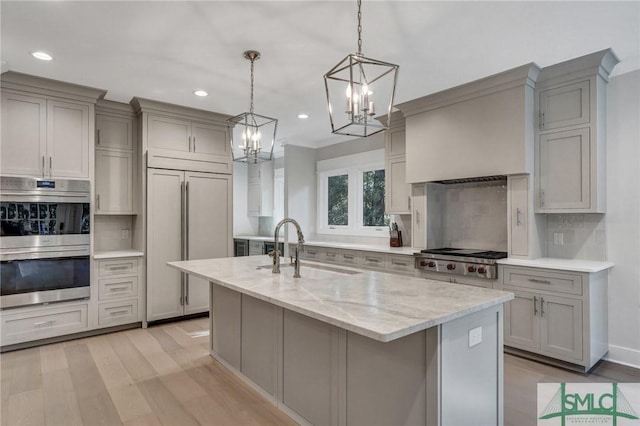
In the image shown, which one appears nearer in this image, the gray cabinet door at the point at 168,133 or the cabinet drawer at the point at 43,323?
the cabinet drawer at the point at 43,323

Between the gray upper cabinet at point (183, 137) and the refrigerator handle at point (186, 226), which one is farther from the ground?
the gray upper cabinet at point (183, 137)

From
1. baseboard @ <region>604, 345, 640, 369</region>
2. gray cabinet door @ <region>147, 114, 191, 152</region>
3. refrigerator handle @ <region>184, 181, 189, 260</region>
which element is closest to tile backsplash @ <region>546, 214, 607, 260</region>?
baseboard @ <region>604, 345, 640, 369</region>

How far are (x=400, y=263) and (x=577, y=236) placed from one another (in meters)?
1.70

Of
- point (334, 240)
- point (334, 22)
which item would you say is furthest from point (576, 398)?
point (334, 240)

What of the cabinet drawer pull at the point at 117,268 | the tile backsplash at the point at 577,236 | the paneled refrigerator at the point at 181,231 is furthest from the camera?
the paneled refrigerator at the point at 181,231

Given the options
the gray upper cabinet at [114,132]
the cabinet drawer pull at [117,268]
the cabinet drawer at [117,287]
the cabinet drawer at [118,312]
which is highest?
the gray upper cabinet at [114,132]

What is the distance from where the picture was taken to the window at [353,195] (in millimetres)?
5289

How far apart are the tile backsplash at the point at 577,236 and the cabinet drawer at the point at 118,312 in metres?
4.42

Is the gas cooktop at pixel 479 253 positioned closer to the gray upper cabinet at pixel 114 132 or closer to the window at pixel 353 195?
the window at pixel 353 195

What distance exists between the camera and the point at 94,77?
338cm

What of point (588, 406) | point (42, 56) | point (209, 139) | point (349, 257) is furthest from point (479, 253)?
point (42, 56)

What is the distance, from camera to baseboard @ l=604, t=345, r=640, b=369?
3.01 m

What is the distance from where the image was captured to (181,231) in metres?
4.37

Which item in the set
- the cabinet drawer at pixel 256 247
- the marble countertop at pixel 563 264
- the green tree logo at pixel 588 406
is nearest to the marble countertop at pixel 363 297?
the green tree logo at pixel 588 406
